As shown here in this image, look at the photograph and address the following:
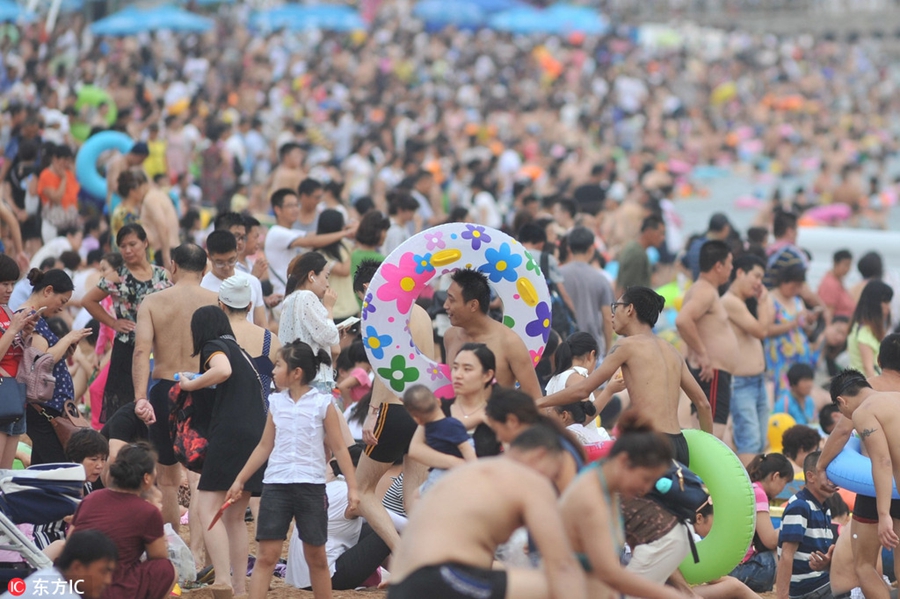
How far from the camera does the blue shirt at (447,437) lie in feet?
17.5

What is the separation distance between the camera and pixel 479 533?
4035 millimetres

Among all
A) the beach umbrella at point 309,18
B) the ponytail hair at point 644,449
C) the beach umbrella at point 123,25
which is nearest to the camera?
the ponytail hair at point 644,449

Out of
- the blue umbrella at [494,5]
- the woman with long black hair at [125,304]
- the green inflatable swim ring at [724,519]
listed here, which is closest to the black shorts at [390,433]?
the green inflatable swim ring at [724,519]

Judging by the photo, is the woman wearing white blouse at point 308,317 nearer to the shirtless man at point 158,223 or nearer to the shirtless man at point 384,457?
the shirtless man at point 384,457

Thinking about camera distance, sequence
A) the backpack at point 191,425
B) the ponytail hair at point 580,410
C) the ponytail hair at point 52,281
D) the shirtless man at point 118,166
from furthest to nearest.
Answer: the shirtless man at point 118,166, the ponytail hair at point 52,281, the ponytail hair at point 580,410, the backpack at point 191,425

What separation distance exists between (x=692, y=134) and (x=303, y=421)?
86.7 feet

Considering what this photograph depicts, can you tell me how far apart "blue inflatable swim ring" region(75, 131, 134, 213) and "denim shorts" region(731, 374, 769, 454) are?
6.44m

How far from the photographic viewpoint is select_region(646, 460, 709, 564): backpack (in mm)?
5215

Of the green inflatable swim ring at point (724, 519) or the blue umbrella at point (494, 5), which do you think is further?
the blue umbrella at point (494, 5)

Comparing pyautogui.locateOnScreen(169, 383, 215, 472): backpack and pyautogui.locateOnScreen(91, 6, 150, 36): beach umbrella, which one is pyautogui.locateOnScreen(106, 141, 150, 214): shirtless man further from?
pyautogui.locateOnScreen(91, 6, 150, 36): beach umbrella

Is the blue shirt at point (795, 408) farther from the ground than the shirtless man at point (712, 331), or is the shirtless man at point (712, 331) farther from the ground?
the shirtless man at point (712, 331)

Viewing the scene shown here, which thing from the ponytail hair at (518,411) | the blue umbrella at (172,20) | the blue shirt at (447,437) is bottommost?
the blue umbrella at (172,20)

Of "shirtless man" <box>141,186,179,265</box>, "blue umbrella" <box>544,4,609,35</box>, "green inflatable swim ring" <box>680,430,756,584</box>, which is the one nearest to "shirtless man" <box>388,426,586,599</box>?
"green inflatable swim ring" <box>680,430,756,584</box>

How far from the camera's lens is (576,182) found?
62.4 ft
